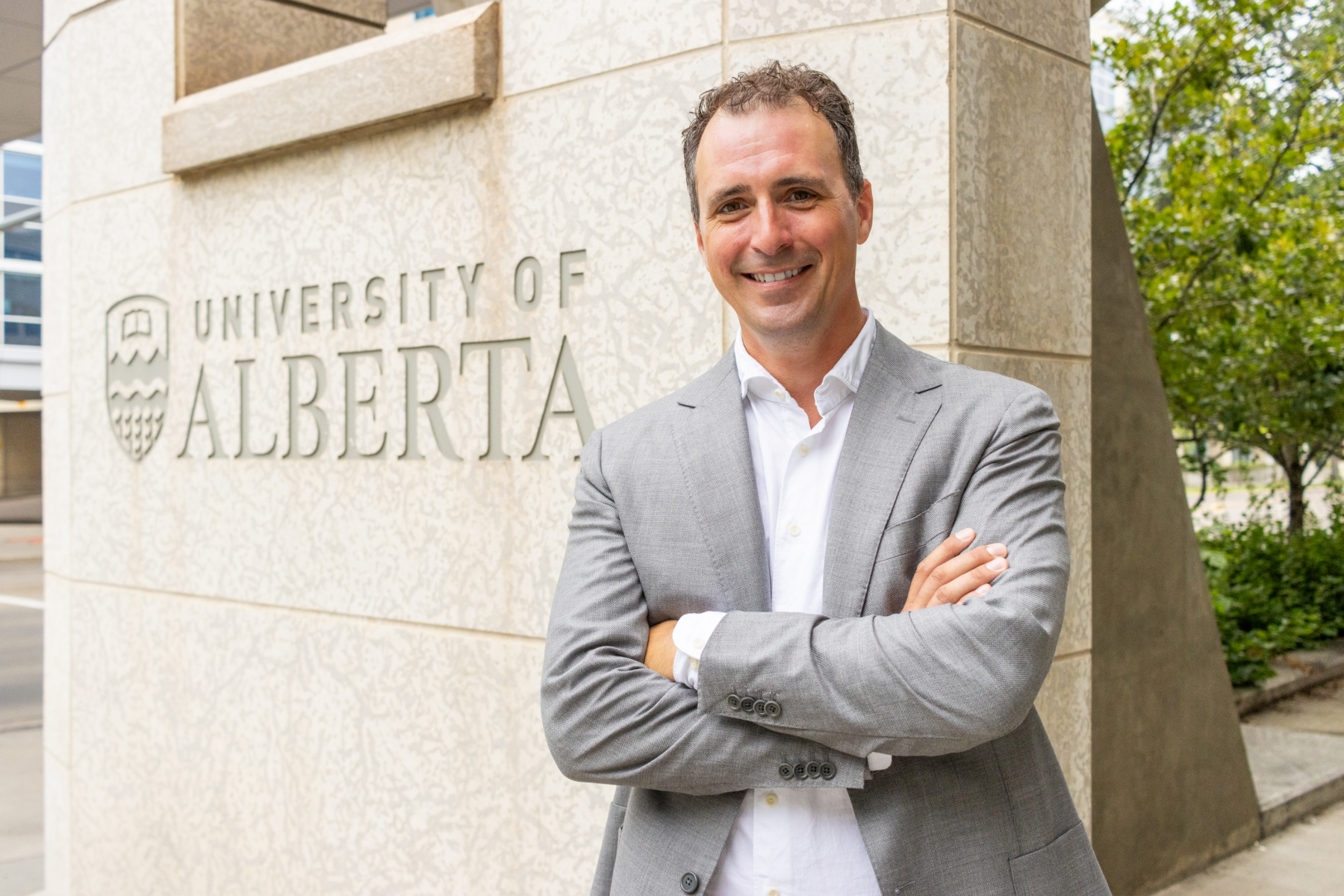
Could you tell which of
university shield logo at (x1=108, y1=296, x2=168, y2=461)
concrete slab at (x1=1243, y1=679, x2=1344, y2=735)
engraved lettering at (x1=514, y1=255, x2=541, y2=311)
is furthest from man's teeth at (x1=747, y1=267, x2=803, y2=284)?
concrete slab at (x1=1243, y1=679, x2=1344, y2=735)

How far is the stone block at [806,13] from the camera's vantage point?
2.58 metres

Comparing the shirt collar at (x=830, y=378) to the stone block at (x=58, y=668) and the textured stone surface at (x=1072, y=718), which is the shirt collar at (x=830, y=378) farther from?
the stone block at (x=58, y=668)

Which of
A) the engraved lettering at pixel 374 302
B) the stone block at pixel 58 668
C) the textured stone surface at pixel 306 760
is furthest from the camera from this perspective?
the stone block at pixel 58 668

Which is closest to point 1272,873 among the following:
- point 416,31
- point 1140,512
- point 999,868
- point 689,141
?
point 1140,512

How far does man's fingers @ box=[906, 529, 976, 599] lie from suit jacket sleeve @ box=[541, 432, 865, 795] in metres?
0.27

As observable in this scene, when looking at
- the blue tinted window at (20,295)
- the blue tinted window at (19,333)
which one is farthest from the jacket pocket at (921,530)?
the blue tinted window at (20,295)

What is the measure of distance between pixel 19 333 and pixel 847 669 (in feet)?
118

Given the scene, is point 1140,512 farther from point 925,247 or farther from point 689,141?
point 689,141

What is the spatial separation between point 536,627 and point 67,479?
8.50 feet

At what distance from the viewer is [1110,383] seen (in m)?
4.09

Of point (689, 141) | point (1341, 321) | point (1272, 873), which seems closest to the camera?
point (689, 141)

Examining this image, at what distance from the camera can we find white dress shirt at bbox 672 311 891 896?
1.68 meters

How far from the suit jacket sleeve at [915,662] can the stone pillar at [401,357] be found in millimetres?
1018

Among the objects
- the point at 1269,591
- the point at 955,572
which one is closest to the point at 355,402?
the point at 955,572
